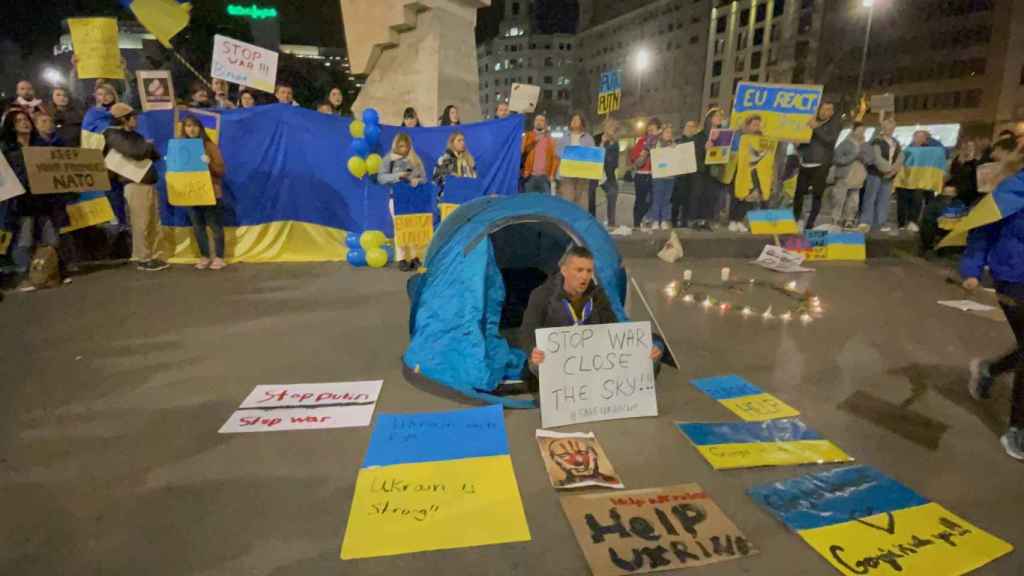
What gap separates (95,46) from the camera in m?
6.82

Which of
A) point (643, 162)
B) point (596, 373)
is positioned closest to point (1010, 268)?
point (596, 373)

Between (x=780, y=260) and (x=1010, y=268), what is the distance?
204 inches

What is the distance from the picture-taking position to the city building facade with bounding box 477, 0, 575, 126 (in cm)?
9681

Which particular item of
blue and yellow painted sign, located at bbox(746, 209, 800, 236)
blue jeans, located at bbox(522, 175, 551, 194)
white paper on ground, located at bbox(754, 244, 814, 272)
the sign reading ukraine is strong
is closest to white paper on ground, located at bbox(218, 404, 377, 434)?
blue jeans, located at bbox(522, 175, 551, 194)

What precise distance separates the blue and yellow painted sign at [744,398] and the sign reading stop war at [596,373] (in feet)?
2.03

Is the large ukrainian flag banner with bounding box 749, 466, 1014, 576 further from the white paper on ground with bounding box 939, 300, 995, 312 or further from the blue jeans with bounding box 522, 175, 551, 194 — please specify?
the blue jeans with bounding box 522, 175, 551, 194

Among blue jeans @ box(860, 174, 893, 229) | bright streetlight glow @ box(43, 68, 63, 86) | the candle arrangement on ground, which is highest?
bright streetlight glow @ box(43, 68, 63, 86)

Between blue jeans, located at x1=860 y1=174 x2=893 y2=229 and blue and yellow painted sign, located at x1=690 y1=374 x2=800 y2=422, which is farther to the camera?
blue jeans, located at x1=860 y1=174 x2=893 y2=229

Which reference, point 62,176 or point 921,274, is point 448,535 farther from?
point 921,274

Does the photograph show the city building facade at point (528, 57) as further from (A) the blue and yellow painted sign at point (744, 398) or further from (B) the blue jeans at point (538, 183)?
(A) the blue and yellow painted sign at point (744, 398)

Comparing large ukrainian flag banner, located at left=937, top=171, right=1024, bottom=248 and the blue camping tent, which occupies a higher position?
large ukrainian flag banner, located at left=937, top=171, right=1024, bottom=248

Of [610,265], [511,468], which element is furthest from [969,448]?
[511,468]

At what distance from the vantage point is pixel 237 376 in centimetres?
385

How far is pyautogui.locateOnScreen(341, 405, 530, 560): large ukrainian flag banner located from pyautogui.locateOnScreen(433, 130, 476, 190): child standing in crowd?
4.66m
